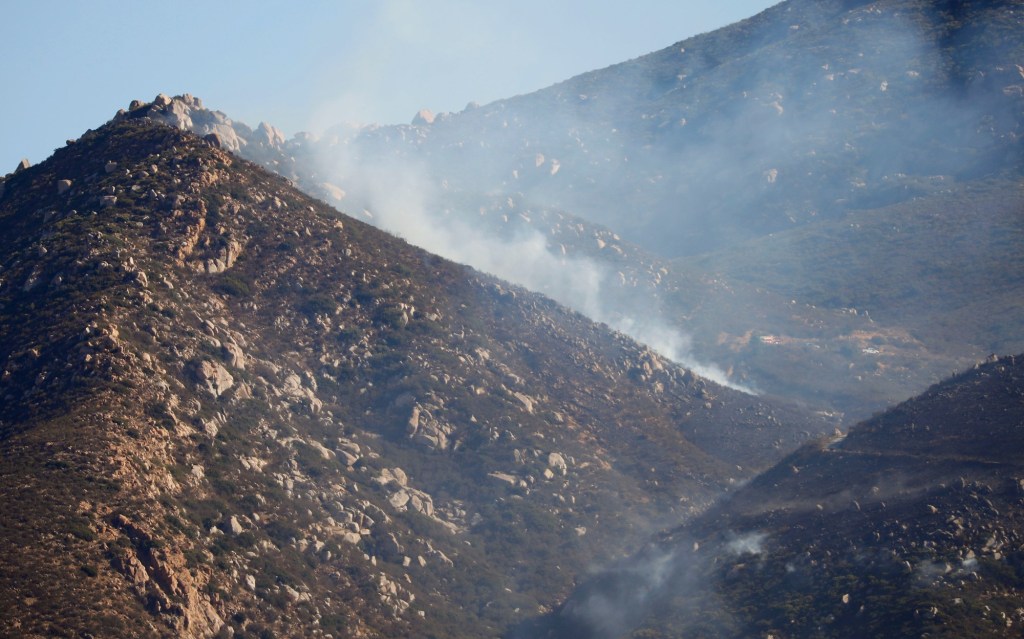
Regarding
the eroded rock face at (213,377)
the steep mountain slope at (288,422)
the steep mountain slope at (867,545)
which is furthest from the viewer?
the eroded rock face at (213,377)

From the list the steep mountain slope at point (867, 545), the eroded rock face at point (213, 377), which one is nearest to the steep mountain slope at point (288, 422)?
the eroded rock face at point (213, 377)

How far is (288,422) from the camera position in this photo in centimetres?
12050

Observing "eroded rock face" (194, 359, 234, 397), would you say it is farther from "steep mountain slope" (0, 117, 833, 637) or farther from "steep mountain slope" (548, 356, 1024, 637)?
"steep mountain slope" (548, 356, 1024, 637)

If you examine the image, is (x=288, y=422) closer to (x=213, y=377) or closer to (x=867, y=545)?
(x=213, y=377)

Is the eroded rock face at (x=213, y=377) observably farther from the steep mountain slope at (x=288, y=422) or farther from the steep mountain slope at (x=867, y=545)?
the steep mountain slope at (x=867, y=545)

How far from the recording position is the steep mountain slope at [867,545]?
305 ft

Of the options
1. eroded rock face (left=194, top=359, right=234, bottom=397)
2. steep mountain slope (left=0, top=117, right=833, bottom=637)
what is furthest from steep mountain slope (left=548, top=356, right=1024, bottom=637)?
eroded rock face (left=194, top=359, right=234, bottom=397)

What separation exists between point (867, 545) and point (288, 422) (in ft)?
171

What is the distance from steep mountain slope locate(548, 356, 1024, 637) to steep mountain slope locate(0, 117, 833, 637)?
11023mm

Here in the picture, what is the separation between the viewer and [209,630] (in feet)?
285

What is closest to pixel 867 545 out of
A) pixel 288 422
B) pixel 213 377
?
pixel 288 422

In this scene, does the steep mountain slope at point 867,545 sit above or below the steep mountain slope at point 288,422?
below

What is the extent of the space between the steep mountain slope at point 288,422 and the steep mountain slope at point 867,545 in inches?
434

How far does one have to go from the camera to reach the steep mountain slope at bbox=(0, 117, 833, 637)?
89.8 m
